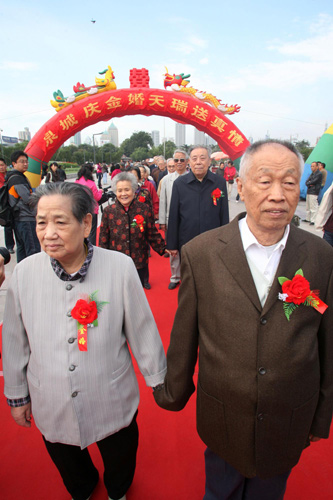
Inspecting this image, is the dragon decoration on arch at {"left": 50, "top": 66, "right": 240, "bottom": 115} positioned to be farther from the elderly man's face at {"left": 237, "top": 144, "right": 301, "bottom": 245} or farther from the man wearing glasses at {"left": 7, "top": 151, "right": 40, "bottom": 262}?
the elderly man's face at {"left": 237, "top": 144, "right": 301, "bottom": 245}

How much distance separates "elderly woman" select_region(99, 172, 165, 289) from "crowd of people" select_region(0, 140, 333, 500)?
175cm

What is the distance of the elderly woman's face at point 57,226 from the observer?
119 centimetres

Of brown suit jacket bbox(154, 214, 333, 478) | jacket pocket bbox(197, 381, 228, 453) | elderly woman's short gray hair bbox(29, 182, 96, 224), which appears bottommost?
jacket pocket bbox(197, 381, 228, 453)

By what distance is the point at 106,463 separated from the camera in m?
1.51

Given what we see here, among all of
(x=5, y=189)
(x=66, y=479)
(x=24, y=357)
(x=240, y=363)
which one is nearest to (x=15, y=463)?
(x=66, y=479)

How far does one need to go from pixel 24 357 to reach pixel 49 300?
1.07ft

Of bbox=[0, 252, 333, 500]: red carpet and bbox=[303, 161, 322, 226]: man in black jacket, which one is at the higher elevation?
bbox=[303, 161, 322, 226]: man in black jacket

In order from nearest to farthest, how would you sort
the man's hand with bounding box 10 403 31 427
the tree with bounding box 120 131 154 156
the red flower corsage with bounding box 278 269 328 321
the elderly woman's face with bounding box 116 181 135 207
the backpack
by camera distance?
the red flower corsage with bounding box 278 269 328 321, the man's hand with bounding box 10 403 31 427, the elderly woman's face with bounding box 116 181 135 207, the backpack, the tree with bounding box 120 131 154 156

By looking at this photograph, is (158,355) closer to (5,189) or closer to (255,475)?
(255,475)

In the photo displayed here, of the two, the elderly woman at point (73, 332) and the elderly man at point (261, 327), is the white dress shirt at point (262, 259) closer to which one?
the elderly man at point (261, 327)

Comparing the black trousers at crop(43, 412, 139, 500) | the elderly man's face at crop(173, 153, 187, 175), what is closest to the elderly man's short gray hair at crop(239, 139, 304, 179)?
the black trousers at crop(43, 412, 139, 500)

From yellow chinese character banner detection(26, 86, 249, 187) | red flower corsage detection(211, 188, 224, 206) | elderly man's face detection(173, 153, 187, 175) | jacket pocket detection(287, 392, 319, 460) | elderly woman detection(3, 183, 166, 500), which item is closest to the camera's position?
jacket pocket detection(287, 392, 319, 460)

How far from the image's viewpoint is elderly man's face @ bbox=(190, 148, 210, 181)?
3.15 metres

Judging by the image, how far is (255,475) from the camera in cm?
117
